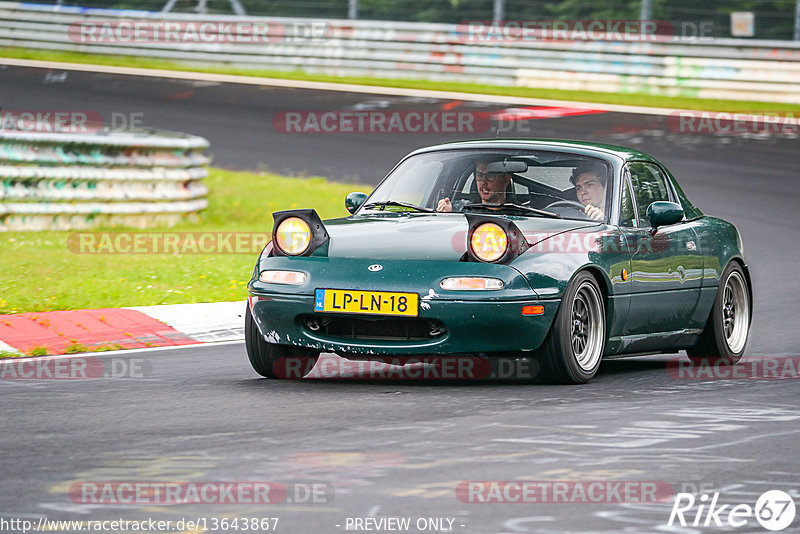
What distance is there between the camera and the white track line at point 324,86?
2336 cm

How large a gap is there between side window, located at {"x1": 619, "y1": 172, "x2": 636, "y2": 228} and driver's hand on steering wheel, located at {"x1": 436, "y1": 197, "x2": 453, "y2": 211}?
0.93 metres

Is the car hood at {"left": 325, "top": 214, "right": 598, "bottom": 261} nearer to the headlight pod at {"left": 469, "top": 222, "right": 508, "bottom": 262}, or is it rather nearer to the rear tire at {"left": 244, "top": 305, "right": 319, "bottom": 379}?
the headlight pod at {"left": 469, "top": 222, "right": 508, "bottom": 262}

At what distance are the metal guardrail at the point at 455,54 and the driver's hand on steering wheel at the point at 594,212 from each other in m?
16.0

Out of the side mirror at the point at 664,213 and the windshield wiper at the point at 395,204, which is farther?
the windshield wiper at the point at 395,204

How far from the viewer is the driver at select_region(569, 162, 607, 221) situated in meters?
7.91

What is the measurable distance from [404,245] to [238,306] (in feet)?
Result: 10.9

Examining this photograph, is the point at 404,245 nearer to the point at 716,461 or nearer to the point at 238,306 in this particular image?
the point at 716,461

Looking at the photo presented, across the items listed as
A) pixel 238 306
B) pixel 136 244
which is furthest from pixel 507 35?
pixel 238 306

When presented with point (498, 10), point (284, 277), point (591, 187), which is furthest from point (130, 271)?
point (498, 10)

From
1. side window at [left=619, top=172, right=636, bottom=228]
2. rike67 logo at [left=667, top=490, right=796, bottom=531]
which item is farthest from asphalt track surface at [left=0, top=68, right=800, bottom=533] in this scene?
side window at [left=619, top=172, right=636, bottom=228]

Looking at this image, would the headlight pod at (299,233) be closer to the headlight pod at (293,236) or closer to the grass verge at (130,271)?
the headlight pod at (293,236)

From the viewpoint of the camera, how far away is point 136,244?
14.0m

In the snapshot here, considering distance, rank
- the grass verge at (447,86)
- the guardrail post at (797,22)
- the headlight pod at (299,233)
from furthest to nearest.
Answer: the grass verge at (447,86)
the guardrail post at (797,22)
the headlight pod at (299,233)

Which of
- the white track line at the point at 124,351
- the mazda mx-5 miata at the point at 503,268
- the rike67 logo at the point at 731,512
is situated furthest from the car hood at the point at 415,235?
the rike67 logo at the point at 731,512
